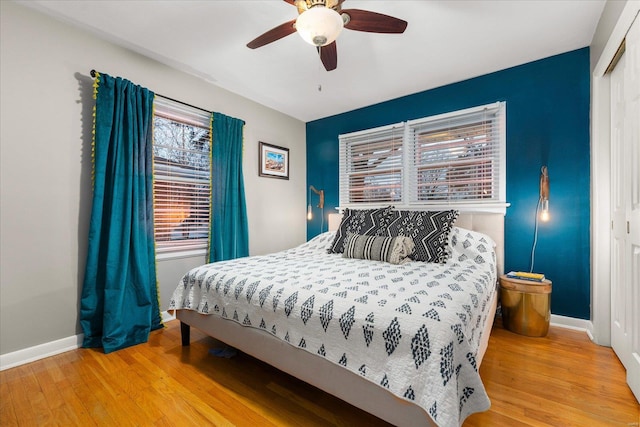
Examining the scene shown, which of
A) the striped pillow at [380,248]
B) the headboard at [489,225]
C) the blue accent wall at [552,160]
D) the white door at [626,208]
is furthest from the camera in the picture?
the headboard at [489,225]

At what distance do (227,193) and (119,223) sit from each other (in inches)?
43.1

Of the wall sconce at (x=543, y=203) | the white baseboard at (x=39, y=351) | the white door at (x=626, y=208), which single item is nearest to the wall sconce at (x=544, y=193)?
the wall sconce at (x=543, y=203)

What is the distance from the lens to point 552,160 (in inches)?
101

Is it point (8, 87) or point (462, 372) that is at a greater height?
point (8, 87)

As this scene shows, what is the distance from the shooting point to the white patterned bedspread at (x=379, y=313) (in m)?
1.09

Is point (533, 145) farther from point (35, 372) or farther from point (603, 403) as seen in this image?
point (35, 372)

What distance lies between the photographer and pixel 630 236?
1.66 meters

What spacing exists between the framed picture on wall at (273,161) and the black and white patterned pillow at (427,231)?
1.79m

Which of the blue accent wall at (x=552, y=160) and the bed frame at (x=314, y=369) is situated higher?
the blue accent wall at (x=552, y=160)

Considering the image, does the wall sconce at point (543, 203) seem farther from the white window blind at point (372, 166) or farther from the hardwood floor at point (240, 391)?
the white window blind at point (372, 166)

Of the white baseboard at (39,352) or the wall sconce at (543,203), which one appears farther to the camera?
the wall sconce at (543,203)

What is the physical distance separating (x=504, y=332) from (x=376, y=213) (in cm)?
154

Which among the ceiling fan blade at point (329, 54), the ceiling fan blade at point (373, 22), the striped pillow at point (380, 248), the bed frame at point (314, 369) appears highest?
the ceiling fan blade at point (373, 22)

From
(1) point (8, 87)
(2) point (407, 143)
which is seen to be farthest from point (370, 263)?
(1) point (8, 87)
